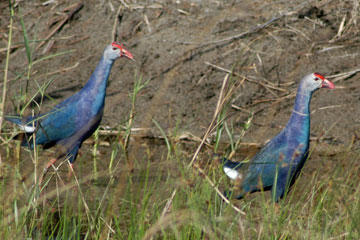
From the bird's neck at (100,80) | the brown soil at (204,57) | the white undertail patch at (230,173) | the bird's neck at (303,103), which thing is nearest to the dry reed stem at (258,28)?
the brown soil at (204,57)

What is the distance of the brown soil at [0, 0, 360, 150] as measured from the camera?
5.96 metres

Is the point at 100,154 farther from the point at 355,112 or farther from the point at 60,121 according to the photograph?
the point at 355,112

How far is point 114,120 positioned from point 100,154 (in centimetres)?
67

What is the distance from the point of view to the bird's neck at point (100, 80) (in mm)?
4918

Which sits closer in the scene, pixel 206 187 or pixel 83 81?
pixel 206 187

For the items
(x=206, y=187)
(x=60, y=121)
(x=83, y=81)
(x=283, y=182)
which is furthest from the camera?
(x=83, y=81)

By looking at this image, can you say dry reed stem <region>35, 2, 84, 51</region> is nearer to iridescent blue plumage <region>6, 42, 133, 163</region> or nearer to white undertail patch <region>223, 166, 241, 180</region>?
iridescent blue plumage <region>6, 42, 133, 163</region>

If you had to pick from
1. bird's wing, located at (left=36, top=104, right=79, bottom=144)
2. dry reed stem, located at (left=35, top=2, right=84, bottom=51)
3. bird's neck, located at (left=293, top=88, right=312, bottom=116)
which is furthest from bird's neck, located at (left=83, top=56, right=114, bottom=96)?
dry reed stem, located at (left=35, top=2, right=84, bottom=51)

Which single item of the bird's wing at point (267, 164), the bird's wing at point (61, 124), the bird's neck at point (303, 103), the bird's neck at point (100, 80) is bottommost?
the bird's wing at point (61, 124)

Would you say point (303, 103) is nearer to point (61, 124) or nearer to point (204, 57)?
point (61, 124)

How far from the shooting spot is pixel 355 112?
19.1 feet

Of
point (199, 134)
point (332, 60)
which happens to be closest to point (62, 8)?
point (199, 134)

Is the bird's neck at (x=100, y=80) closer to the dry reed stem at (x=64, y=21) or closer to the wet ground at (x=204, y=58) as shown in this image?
the wet ground at (x=204, y=58)

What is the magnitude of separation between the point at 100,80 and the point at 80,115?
0.29 m
